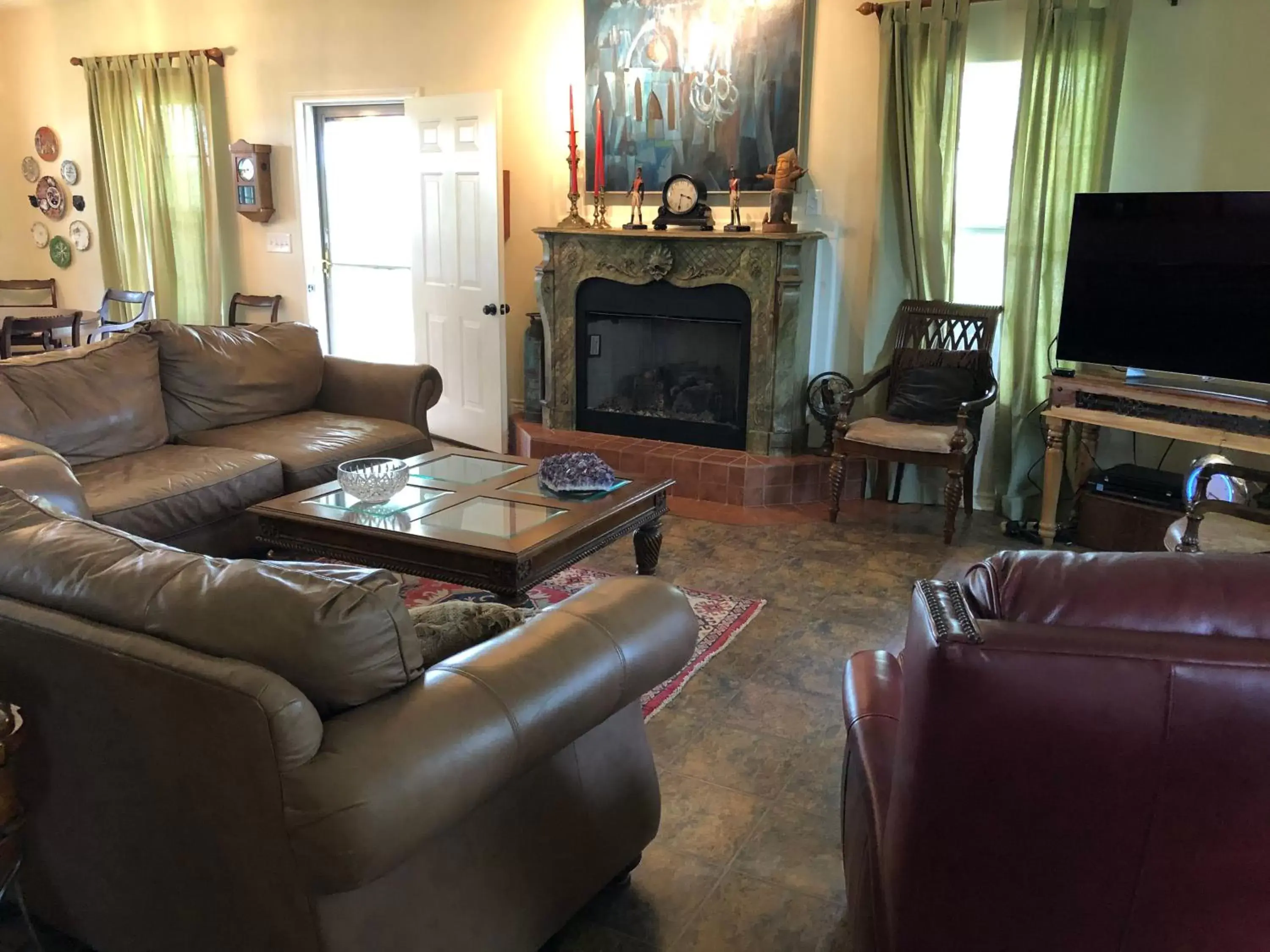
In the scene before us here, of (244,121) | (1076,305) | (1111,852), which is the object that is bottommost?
(1111,852)

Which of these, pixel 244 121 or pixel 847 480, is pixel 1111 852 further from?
pixel 244 121

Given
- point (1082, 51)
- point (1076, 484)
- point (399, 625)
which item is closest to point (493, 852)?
point (399, 625)

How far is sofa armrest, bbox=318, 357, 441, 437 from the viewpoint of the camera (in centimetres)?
434

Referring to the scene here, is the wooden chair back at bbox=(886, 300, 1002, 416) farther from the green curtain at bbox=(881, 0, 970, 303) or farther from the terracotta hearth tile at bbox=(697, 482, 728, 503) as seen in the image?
the terracotta hearth tile at bbox=(697, 482, 728, 503)

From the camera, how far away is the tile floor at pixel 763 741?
75.0 inches

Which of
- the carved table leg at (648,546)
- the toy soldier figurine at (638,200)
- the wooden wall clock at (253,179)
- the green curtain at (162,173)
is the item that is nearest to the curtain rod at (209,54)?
the green curtain at (162,173)

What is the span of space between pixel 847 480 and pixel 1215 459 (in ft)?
6.87

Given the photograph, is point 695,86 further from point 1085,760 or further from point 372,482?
point 1085,760

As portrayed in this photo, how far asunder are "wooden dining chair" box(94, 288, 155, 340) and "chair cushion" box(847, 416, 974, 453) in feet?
15.4

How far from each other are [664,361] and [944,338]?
4.88ft

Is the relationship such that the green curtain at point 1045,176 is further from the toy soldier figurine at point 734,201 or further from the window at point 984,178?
the toy soldier figurine at point 734,201

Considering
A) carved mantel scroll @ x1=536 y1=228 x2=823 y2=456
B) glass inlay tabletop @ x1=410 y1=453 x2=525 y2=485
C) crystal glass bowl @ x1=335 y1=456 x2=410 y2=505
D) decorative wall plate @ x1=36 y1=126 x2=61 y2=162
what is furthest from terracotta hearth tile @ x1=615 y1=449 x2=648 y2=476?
decorative wall plate @ x1=36 y1=126 x2=61 y2=162

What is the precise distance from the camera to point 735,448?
5039 mm

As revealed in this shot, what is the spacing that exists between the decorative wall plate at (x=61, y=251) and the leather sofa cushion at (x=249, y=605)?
23.0 feet
